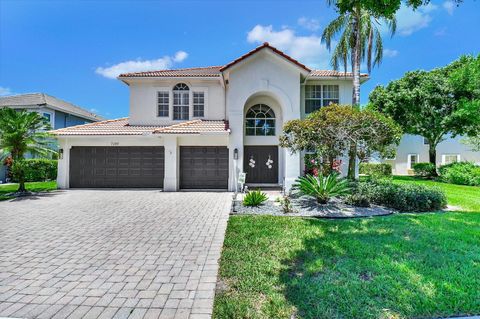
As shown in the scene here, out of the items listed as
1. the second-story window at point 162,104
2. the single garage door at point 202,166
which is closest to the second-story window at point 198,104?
the second-story window at point 162,104

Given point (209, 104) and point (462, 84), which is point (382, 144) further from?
point (462, 84)

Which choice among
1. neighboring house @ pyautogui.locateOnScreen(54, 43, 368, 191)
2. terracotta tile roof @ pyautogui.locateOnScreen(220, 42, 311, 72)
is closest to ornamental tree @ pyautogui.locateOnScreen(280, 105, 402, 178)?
neighboring house @ pyautogui.locateOnScreen(54, 43, 368, 191)

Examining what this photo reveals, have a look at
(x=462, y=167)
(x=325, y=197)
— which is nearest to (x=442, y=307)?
(x=325, y=197)

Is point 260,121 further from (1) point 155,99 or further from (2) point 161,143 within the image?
(1) point 155,99

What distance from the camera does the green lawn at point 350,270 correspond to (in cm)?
361

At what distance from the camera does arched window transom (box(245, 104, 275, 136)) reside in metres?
16.6

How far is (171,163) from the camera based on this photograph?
1520 cm

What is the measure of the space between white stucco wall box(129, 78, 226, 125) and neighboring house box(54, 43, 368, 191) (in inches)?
2.6

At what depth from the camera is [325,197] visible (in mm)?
10312

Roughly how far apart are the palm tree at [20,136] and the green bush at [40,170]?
817cm

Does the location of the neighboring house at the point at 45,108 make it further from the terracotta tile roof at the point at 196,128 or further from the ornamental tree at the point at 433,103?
the ornamental tree at the point at 433,103

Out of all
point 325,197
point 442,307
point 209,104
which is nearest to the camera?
point 442,307

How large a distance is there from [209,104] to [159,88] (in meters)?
3.68

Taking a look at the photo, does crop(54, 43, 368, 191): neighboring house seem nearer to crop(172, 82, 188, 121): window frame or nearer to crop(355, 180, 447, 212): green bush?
crop(172, 82, 188, 121): window frame
